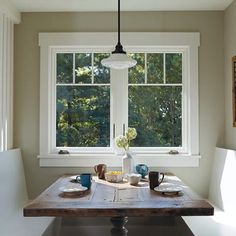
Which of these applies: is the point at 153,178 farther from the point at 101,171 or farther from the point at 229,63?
the point at 229,63

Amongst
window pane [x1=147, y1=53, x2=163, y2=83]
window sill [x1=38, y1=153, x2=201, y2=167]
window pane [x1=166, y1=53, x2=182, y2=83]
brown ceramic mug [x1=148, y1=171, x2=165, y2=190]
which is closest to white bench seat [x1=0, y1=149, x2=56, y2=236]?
window sill [x1=38, y1=153, x2=201, y2=167]

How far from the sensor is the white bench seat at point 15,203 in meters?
2.38

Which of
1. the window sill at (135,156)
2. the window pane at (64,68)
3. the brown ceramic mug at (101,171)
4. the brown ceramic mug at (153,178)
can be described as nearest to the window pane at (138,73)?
the window pane at (64,68)

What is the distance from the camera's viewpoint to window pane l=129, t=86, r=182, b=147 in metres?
3.44

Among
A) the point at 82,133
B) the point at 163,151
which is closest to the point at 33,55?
the point at 82,133

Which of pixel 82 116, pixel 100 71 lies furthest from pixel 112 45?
pixel 82 116

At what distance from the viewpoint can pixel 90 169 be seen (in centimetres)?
330

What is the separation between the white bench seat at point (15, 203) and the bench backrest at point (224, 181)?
4.88ft

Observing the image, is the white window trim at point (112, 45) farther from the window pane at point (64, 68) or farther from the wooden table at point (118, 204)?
the wooden table at point (118, 204)

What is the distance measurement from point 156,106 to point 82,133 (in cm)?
84

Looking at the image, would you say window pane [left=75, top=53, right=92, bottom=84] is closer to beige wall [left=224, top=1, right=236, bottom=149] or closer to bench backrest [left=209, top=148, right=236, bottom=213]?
beige wall [left=224, top=1, right=236, bottom=149]

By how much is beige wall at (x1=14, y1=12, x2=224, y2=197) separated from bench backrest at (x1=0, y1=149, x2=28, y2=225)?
148 millimetres

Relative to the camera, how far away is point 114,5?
321cm

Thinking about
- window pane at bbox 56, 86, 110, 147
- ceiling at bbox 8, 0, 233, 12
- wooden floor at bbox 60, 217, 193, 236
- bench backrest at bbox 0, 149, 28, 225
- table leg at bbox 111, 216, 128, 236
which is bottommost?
wooden floor at bbox 60, 217, 193, 236
